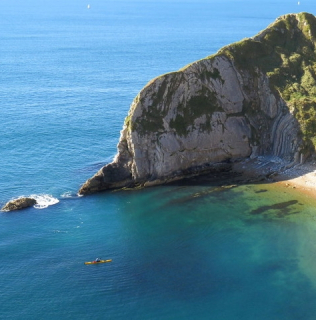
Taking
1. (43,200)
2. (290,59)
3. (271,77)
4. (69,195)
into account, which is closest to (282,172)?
(271,77)

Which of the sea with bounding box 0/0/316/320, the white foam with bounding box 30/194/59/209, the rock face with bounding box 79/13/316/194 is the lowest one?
the sea with bounding box 0/0/316/320

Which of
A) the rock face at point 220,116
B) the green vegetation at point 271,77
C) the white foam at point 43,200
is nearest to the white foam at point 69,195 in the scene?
the white foam at point 43,200

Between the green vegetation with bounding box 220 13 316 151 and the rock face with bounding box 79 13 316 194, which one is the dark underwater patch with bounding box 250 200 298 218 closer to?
the rock face with bounding box 79 13 316 194

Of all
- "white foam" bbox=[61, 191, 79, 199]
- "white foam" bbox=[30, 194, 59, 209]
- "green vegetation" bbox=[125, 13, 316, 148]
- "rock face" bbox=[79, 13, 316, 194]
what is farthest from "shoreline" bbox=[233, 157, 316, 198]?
"white foam" bbox=[30, 194, 59, 209]

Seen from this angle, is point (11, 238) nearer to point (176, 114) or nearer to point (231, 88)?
point (176, 114)

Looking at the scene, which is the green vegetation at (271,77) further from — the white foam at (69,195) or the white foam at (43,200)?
the white foam at (43,200)

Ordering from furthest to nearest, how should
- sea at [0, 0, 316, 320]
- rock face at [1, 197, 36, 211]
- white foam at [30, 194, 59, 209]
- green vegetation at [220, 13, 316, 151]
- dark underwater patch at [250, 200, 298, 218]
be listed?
1. green vegetation at [220, 13, 316, 151]
2. white foam at [30, 194, 59, 209]
3. rock face at [1, 197, 36, 211]
4. dark underwater patch at [250, 200, 298, 218]
5. sea at [0, 0, 316, 320]
